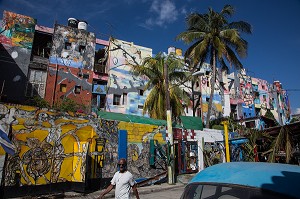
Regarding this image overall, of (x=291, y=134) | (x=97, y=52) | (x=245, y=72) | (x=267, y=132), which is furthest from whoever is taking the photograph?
(x=245, y=72)

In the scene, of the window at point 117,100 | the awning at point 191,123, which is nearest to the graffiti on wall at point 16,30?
the window at point 117,100

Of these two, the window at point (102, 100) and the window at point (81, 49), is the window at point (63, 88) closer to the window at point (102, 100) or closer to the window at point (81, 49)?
the window at point (102, 100)

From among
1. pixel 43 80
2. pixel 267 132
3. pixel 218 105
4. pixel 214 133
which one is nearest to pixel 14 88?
pixel 43 80

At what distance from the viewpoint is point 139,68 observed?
20.7 m

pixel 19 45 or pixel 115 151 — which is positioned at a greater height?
pixel 19 45

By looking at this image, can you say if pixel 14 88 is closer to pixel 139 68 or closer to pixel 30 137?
pixel 139 68

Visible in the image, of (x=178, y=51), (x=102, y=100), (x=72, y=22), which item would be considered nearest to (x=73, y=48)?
(x=72, y=22)

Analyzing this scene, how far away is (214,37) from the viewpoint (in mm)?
22266

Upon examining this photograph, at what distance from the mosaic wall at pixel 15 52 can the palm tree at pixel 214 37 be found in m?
15.4

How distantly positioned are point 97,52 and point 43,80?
7.86 metres

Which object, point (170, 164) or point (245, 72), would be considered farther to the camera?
point (245, 72)

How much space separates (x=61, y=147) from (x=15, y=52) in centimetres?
1631

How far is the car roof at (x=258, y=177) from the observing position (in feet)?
7.20

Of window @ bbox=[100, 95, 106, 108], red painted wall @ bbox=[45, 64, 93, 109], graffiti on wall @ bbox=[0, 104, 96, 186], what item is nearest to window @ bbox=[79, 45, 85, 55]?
red painted wall @ bbox=[45, 64, 93, 109]
